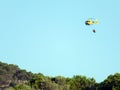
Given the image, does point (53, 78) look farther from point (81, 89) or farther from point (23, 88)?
point (23, 88)

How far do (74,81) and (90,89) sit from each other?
633cm

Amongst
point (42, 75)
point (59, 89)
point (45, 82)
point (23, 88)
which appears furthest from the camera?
point (42, 75)

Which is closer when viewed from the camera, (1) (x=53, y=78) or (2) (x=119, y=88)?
(2) (x=119, y=88)

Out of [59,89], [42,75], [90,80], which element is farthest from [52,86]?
[90,80]

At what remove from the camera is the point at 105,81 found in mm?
149250

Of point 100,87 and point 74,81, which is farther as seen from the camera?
point 74,81

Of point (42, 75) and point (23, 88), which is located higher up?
point (42, 75)

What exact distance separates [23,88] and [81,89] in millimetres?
45959

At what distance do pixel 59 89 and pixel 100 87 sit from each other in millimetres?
19263

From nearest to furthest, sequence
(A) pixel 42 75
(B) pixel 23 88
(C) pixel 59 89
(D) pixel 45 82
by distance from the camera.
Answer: (B) pixel 23 88, (C) pixel 59 89, (D) pixel 45 82, (A) pixel 42 75

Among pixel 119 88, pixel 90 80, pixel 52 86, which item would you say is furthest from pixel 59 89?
pixel 90 80

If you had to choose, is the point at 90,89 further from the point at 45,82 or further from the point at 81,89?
the point at 45,82

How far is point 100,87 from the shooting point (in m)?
151

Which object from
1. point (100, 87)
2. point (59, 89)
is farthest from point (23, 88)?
point (100, 87)
